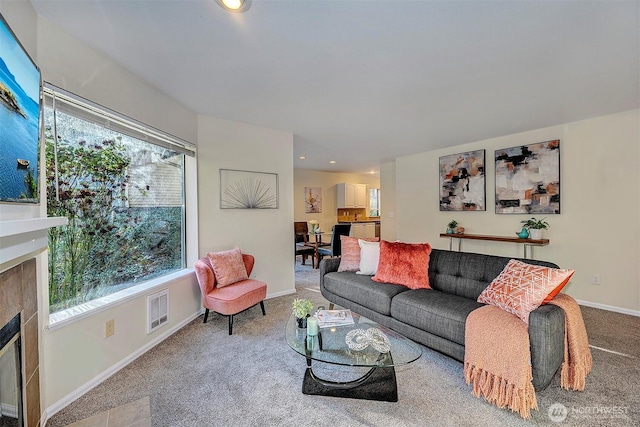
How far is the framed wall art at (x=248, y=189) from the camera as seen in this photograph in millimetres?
3520

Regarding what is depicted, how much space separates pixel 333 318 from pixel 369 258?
1137mm

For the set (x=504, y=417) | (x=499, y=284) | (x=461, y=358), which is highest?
(x=499, y=284)

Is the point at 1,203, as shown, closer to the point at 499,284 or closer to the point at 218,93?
the point at 218,93

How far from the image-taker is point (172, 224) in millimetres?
3111

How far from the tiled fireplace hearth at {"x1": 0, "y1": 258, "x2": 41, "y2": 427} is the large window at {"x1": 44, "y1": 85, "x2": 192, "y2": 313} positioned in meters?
0.35

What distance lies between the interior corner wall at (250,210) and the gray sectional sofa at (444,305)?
3.18 ft

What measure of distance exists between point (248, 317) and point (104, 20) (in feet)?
9.50

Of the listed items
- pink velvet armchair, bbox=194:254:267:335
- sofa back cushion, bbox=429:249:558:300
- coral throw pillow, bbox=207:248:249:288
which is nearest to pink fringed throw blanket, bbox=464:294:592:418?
sofa back cushion, bbox=429:249:558:300

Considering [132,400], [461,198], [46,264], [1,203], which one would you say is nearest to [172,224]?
[46,264]

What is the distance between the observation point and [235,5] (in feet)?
4.90

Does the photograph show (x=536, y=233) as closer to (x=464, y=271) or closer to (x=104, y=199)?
(x=464, y=271)

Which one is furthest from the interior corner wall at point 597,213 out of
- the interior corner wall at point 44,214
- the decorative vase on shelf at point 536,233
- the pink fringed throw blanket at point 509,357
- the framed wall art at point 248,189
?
the interior corner wall at point 44,214
